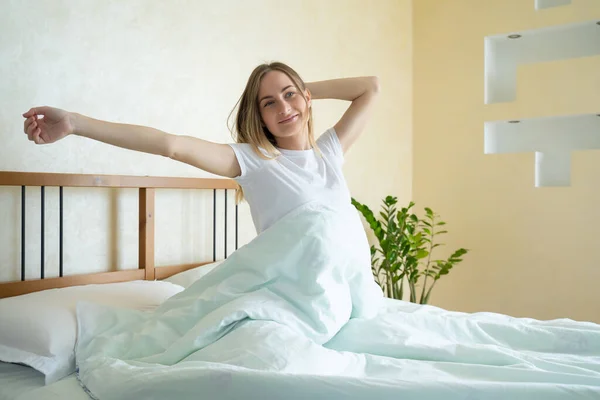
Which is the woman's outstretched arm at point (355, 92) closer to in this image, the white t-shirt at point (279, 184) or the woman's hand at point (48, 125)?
the white t-shirt at point (279, 184)

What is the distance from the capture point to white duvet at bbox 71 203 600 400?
1.02 meters

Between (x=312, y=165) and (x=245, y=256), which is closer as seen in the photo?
(x=245, y=256)

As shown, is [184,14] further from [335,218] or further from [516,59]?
[516,59]

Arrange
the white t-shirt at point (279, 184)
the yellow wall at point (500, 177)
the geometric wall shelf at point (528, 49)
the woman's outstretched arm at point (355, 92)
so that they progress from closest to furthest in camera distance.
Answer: the white t-shirt at point (279, 184) → the woman's outstretched arm at point (355, 92) → the yellow wall at point (500, 177) → the geometric wall shelf at point (528, 49)

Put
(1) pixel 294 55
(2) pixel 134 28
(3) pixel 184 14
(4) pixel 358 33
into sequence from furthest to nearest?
(4) pixel 358 33, (1) pixel 294 55, (3) pixel 184 14, (2) pixel 134 28

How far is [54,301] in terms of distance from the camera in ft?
5.44

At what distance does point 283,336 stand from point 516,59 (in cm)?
301

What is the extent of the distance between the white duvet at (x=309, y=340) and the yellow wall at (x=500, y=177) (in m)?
1.84

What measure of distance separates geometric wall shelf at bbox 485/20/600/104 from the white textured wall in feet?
3.42

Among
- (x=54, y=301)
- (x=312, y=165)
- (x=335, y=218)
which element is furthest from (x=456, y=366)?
(x=54, y=301)

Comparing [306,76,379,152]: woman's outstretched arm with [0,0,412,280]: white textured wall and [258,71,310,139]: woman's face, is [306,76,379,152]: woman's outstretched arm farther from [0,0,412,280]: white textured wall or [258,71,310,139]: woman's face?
[0,0,412,280]: white textured wall

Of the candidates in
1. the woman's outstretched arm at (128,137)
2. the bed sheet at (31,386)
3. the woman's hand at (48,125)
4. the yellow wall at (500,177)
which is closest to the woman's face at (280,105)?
the woman's outstretched arm at (128,137)

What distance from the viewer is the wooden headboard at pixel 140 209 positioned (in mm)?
1844

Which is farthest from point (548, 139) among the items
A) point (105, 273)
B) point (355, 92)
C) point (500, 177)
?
point (105, 273)
